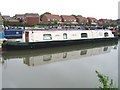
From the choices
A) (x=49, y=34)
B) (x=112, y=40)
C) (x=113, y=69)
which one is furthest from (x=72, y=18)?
(x=113, y=69)

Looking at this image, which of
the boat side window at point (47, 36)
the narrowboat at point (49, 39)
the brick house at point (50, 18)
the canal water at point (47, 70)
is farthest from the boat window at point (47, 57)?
the brick house at point (50, 18)

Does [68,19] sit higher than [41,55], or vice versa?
[68,19]

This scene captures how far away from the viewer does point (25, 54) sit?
539 inches

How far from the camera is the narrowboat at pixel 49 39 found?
14484mm

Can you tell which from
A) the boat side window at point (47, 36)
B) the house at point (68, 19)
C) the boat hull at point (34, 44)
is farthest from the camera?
the house at point (68, 19)

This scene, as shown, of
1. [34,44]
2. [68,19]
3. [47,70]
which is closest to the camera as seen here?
[47,70]

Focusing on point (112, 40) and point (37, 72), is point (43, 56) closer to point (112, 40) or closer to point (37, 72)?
point (37, 72)

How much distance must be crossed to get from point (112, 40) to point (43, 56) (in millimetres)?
9602

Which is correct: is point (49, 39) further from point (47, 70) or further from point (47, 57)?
point (47, 70)

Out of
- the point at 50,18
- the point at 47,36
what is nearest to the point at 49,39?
the point at 47,36

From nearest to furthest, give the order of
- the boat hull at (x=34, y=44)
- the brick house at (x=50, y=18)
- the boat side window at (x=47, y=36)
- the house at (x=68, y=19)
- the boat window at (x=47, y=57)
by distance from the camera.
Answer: the boat window at (x=47, y=57) → the boat hull at (x=34, y=44) → the boat side window at (x=47, y=36) → the brick house at (x=50, y=18) → the house at (x=68, y=19)

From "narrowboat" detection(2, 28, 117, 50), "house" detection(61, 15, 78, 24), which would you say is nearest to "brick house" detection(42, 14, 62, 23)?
"house" detection(61, 15, 78, 24)

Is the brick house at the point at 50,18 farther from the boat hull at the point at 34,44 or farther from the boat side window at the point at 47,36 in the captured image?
the boat side window at the point at 47,36

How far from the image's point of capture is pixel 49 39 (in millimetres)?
16109
